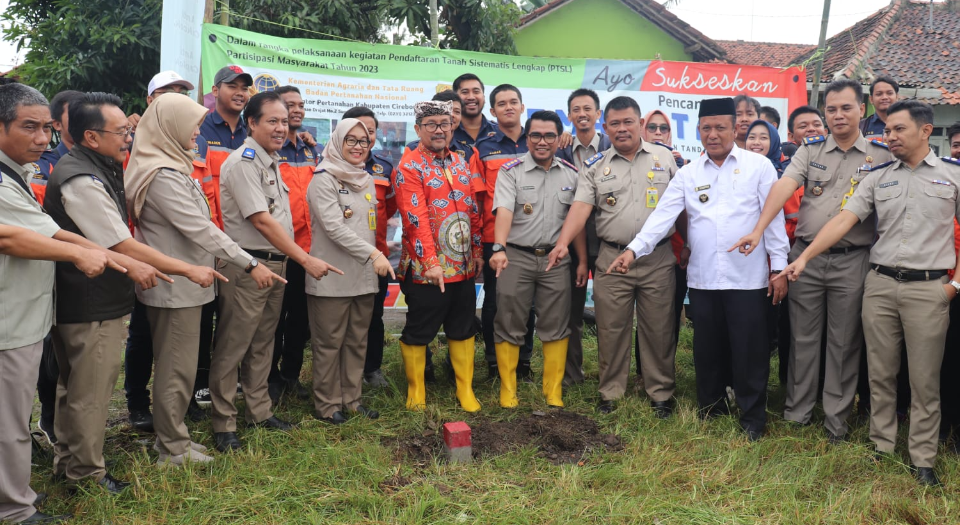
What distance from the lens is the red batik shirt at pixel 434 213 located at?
13.9 ft

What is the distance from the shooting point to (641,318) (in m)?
4.49

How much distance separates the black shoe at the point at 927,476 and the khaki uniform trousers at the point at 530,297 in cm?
208

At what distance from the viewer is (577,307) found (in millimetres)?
4973

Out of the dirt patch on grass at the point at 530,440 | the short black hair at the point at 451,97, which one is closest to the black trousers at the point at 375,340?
the dirt patch on grass at the point at 530,440

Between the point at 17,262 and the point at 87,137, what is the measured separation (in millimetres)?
653

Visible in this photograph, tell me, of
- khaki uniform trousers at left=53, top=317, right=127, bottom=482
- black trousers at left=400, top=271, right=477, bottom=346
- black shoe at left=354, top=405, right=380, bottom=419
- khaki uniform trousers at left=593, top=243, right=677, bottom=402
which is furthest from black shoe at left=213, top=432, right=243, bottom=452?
khaki uniform trousers at left=593, top=243, right=677, bottom=402

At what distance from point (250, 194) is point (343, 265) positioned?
2.38 feet

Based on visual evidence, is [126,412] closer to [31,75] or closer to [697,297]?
[697,297]

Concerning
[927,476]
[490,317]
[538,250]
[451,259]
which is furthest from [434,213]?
[927,476]

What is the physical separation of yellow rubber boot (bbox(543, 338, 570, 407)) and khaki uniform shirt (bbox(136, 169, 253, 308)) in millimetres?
2129

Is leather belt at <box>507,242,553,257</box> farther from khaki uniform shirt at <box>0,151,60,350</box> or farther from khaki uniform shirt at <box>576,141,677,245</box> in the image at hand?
khaki uniform shirt at <box>0,151,60,350</box>

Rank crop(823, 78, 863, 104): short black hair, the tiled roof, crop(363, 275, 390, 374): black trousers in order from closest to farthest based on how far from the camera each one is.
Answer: crop(823, 78, 863, 104): short black hair < crop(363, 275, 390, 374): black trousers < the tiled roof

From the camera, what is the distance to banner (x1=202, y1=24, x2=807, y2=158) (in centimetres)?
616

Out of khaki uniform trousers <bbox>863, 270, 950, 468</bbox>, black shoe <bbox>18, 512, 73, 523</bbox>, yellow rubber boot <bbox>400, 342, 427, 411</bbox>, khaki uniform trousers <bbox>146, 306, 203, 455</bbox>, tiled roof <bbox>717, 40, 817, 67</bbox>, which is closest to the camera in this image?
black shoe <bbox>18, 512, 73, 523</bbox>
